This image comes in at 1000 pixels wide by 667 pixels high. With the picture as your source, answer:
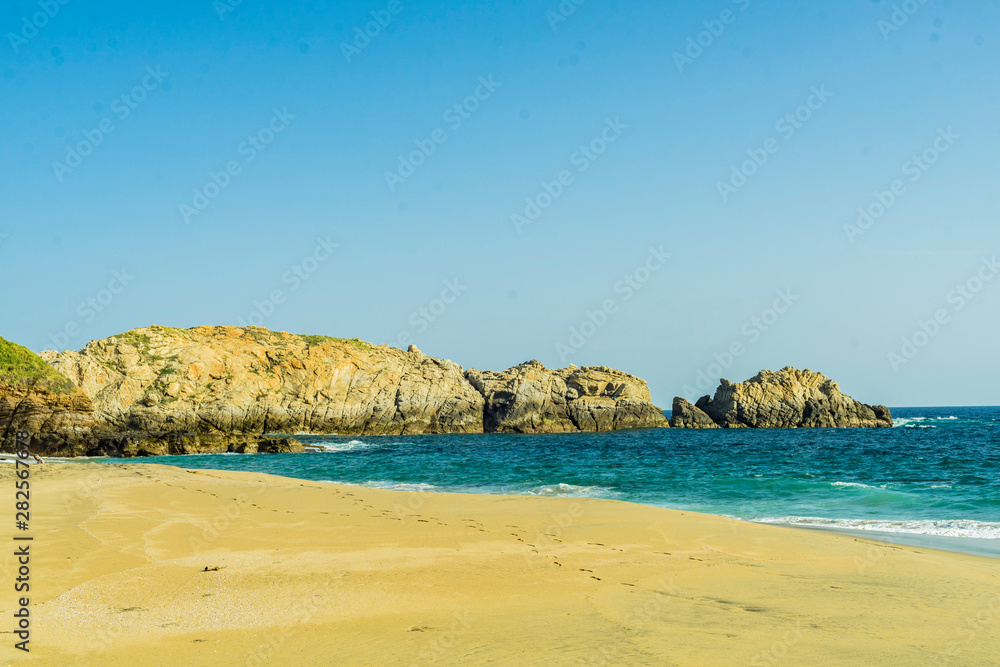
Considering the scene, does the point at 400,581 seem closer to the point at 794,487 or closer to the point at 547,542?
the point at 547,542

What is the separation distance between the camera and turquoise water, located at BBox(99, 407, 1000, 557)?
15461mm

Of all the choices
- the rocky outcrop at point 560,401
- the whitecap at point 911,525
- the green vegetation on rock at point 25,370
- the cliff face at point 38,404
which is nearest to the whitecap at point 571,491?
the whitecap at point 911,525

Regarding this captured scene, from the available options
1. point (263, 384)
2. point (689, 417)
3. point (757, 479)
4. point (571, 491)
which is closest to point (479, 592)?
point (571, 491)

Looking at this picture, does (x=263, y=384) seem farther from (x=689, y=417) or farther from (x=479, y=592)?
(x=479, y=592)

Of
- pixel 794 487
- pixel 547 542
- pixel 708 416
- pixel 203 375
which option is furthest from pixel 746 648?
pixel 708 416

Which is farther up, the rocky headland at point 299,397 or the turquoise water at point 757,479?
the rocky headland at point 299,397

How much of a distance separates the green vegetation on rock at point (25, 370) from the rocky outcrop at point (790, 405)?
7149 centimetres

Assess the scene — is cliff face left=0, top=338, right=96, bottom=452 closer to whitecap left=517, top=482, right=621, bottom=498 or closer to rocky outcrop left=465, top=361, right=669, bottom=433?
whitecap left=517, top=482, right=621, bottom=498

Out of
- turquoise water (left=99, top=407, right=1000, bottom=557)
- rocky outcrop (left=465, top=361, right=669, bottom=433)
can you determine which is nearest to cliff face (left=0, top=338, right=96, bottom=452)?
turquoise water (left=99, top=407, right=1000, bottom=557)

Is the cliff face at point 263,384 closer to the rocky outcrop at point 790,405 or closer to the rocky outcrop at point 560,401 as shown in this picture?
the rocky outcrop at point 560,401

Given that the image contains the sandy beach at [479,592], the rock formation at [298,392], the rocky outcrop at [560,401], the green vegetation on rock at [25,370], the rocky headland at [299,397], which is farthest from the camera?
the rocky outcrop at [560,401]

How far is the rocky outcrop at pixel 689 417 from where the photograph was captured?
8331cm

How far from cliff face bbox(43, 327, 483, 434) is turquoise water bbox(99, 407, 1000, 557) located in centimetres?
2121

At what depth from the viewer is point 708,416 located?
84812mm
